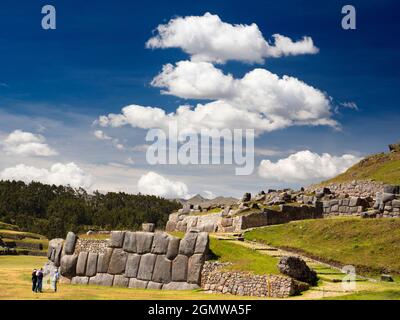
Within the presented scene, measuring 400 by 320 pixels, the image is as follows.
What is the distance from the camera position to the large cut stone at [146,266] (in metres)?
34.9

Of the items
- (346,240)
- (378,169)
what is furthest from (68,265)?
(378,169)

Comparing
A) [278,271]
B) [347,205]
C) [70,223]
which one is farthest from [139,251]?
[70,223]

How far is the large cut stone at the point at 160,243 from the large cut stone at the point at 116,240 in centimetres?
273


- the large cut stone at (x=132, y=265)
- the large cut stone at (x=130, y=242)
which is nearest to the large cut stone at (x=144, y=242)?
the large cut stone at (x=130, y=242)

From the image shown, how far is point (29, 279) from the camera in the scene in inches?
1454

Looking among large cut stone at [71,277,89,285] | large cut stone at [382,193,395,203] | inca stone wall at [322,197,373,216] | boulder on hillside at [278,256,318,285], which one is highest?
large cut stone at [382,193,395,203]

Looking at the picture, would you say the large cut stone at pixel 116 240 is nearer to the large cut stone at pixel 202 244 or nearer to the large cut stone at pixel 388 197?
the large cut stone at pixel 202 244

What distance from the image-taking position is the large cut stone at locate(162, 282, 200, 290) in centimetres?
3284

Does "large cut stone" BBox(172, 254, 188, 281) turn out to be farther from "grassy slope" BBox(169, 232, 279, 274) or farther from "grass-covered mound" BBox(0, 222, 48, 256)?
"grass-covered mound" BBox(0, 222, 48, 256)

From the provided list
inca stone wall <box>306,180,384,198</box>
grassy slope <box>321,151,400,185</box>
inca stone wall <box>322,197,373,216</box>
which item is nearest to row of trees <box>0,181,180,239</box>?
grassy slope <box>321,151,400,185</box>

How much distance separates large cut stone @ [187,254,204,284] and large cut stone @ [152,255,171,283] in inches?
59.1

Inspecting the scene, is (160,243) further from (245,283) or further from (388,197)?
(388,197)
